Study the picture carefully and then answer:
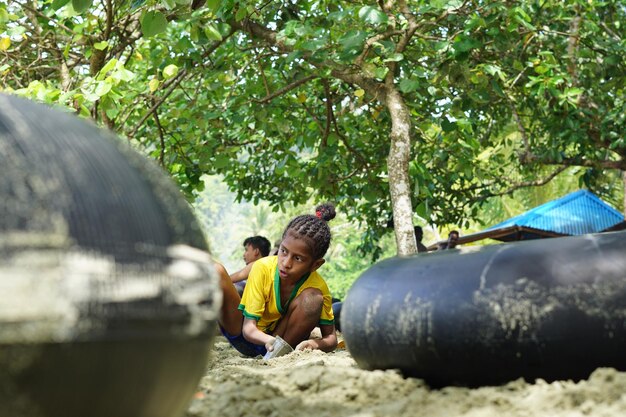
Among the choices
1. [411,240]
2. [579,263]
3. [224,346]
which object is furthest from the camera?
[224,346]

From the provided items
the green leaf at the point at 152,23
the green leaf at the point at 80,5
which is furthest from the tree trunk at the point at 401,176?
the green leaf at the point at 80,5

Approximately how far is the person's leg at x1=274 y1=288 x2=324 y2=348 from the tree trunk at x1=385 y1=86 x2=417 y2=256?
1.20 metres

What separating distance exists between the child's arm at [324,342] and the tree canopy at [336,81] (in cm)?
109

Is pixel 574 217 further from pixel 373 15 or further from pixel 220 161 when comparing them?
pixel 373 15

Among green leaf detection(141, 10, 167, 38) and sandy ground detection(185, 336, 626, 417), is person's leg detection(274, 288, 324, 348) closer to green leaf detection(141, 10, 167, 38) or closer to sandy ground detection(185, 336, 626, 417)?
green leaf detection(141, 10, 167, 38)

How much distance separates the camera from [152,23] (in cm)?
514

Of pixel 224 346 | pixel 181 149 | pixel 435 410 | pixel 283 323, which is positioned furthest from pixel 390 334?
pixel 181 149

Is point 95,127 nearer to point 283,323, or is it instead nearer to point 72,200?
point 72,200

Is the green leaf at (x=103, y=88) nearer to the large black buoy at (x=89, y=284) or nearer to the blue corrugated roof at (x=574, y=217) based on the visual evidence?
the large black buoy at (x=89, y=284)

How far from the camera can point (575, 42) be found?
9391 mm

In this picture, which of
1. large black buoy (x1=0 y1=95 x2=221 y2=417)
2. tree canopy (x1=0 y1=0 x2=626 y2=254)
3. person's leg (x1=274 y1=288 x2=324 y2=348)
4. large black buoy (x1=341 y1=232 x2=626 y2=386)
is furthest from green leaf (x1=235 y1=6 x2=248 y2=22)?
large black buoy (x1=0 y1=95 x2=221 y2=417)

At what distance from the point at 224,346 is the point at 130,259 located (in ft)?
15.8

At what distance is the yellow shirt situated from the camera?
5.23m

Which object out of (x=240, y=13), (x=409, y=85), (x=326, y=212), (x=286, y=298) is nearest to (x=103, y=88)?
(x=240, y=13)
